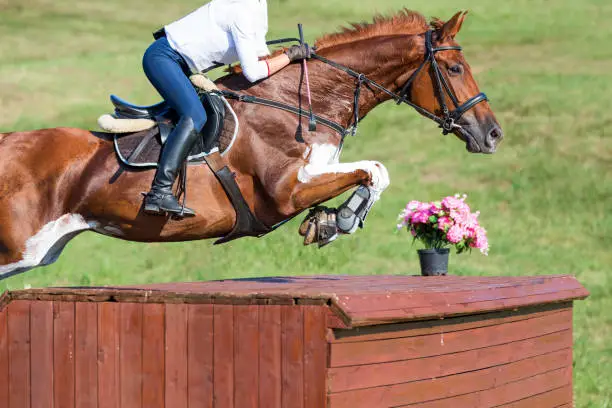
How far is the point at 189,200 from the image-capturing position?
711cm

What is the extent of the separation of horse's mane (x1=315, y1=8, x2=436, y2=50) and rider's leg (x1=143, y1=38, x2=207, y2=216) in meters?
1.04

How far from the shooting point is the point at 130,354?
6.72 meters

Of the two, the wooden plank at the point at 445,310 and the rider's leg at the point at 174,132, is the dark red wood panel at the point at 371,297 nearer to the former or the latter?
the wooden plank at the point at 445,310

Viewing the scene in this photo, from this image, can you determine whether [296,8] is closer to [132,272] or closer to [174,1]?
[174,1]

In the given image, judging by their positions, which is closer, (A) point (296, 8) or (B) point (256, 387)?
(B) point (256, 387)

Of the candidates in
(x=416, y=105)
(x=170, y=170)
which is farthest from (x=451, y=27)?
(x=170, y=170)

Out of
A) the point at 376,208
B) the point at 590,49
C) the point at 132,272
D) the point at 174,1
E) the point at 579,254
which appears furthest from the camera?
the point at 174,1

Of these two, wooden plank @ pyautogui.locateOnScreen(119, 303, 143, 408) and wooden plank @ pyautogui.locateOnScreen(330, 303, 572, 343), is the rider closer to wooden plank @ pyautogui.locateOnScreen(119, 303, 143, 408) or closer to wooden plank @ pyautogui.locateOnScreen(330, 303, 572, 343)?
wooden plank @ pyautogui.locateOnScreen(119, 303, 143, 408)

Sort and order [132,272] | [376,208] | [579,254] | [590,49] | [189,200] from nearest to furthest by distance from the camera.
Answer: [189,200], [132,272], [579,254], [376,208], [590,49]

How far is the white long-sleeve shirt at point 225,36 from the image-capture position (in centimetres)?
698

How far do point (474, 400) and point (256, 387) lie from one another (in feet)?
5.83

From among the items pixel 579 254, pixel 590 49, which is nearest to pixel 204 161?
pixel 579 254

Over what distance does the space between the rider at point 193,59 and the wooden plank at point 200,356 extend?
33.1 inches

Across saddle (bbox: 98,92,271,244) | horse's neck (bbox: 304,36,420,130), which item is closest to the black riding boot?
saddle (bbox: 98,92,271,244)
